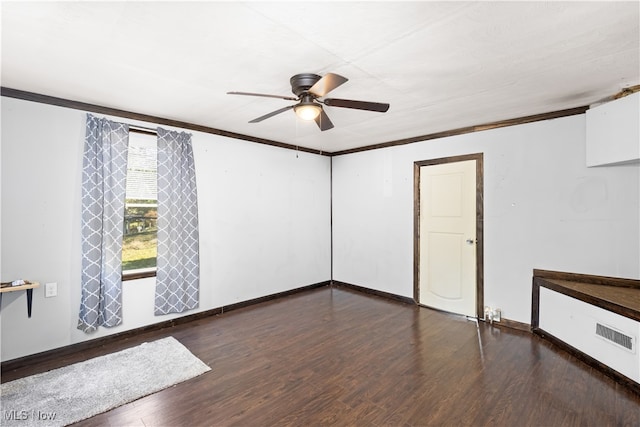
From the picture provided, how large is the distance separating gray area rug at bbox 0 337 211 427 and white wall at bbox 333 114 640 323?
328cm

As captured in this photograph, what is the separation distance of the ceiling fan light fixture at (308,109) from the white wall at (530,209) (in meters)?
2.50

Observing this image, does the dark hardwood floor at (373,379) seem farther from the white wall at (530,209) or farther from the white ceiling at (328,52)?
the white ceiling at (328,52)

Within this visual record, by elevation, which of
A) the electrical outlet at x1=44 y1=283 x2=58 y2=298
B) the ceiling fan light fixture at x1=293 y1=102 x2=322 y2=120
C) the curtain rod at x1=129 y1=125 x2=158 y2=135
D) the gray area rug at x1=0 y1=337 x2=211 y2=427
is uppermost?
the curtain rod at x1=129 y1=125 x2=158 y2=135

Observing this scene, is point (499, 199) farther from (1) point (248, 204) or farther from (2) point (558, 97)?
(1) point (248, 204)

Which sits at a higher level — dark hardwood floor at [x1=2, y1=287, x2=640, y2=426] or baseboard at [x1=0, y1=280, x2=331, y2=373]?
baseboard at [x1=0, y1=280, x2=331, y2=373]

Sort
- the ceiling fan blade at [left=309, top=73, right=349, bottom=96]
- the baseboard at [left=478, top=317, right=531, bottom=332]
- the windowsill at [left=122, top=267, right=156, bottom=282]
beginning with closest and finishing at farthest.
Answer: the ceiling fan blade at [left=309, top=73, right=349, bottom=96] → the windowsill at [left=122, top=267, right=156, bottom=282] → the baseboard at [left=478, top=317, right=531, bottom=332]

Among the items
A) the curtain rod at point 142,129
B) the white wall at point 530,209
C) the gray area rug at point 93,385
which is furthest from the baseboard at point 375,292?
the curtain rod at point 142,129

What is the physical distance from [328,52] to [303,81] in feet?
1.19

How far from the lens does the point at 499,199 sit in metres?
3.75

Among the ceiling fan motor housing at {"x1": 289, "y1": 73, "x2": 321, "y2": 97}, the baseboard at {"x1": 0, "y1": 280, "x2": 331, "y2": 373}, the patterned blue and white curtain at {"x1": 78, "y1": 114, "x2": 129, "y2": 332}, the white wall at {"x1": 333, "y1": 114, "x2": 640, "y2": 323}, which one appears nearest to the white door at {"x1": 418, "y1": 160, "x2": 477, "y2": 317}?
the white wall at {"x1": 333, "y1": 114, "x2": 640, "y2": 323}

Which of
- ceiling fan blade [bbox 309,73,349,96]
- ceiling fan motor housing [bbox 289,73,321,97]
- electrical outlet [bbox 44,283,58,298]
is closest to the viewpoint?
ceiling fan blade [bbox 309,73,349,96]

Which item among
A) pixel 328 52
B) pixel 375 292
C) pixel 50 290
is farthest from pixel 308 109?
pixel 375 292

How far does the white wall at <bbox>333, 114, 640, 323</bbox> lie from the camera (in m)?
3.03

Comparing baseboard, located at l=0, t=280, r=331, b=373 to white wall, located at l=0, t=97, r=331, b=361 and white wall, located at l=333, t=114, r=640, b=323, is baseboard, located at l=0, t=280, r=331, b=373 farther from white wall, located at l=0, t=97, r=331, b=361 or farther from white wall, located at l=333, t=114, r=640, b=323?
white wall, located at l=333, t=114, r=640, b=323
